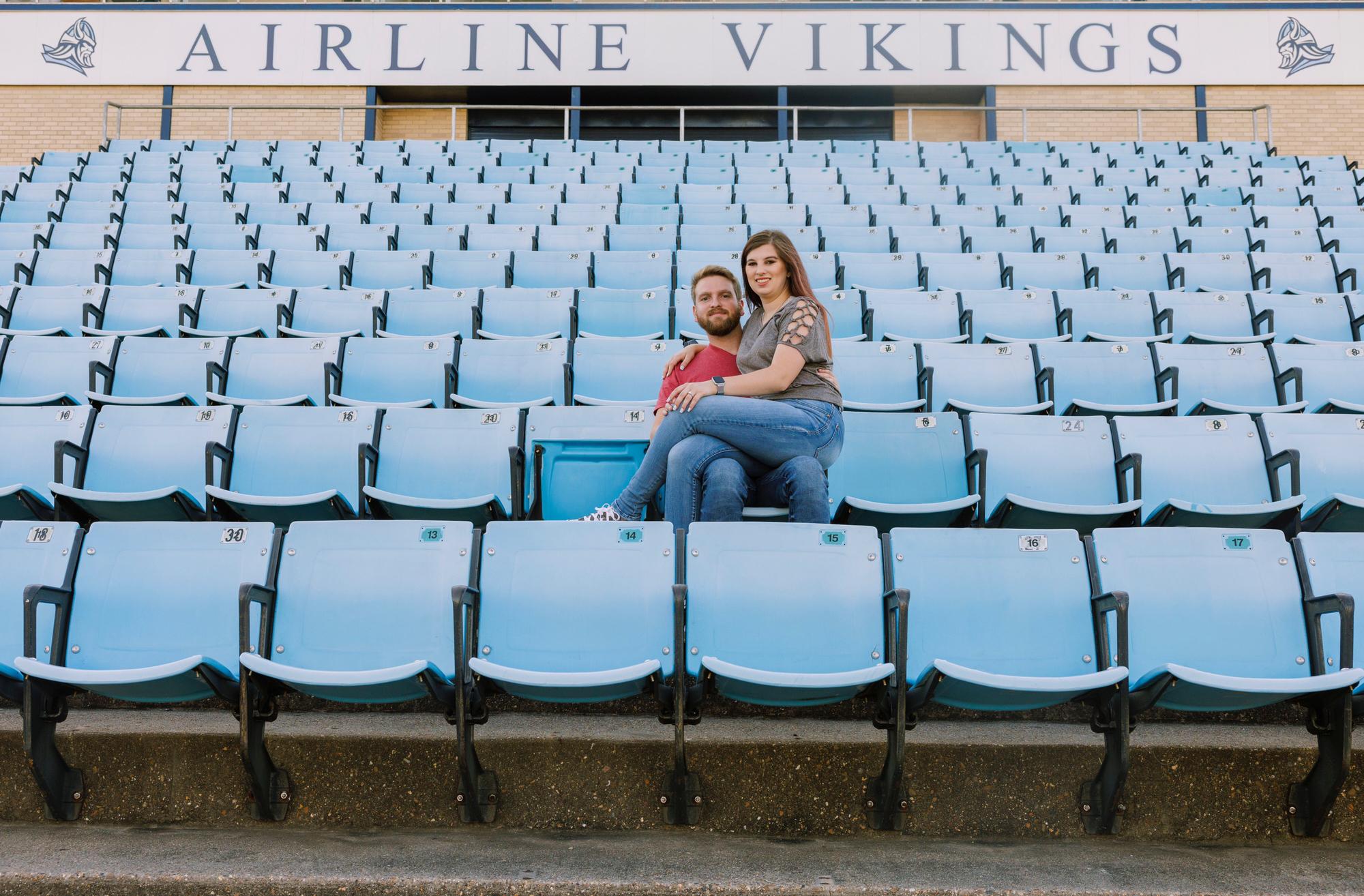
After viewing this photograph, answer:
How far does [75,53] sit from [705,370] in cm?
1100

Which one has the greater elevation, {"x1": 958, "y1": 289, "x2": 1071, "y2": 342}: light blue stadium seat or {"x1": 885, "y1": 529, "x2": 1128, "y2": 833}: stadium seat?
{"x1": 958, "y1": 289, "x2": 1071, "y2": 342}: light blue stadium seat

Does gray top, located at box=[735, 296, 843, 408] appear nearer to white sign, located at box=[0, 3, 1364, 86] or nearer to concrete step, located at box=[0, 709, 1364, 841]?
concrete step, located at box=[0, 709, 1364, 841]

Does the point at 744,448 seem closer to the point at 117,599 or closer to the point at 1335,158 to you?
the point at 117,599

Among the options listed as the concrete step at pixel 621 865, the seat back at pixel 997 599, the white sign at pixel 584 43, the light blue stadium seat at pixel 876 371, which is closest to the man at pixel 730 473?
the seat back at pixel 997 599

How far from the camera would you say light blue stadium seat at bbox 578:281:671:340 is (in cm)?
452

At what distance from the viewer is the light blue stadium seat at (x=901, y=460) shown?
298 centimetres

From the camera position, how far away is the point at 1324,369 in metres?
3.69

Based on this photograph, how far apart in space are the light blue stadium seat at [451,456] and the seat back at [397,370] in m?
0.58

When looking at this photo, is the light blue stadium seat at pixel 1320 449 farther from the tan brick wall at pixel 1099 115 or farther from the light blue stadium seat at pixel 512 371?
the tan brick wall at pixel 1099 115

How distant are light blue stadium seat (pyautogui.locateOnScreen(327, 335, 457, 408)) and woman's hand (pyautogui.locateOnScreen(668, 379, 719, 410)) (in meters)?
1.38

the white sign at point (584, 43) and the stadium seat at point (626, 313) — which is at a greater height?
the white sign at point (584, 43)

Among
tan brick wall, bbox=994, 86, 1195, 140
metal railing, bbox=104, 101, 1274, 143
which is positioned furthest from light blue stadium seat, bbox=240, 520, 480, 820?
tan brick wall, bbox=994, 86, 1195, 140

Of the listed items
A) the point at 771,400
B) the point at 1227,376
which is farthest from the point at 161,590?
the point at 1227,376

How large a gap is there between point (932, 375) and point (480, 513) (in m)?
1.78
